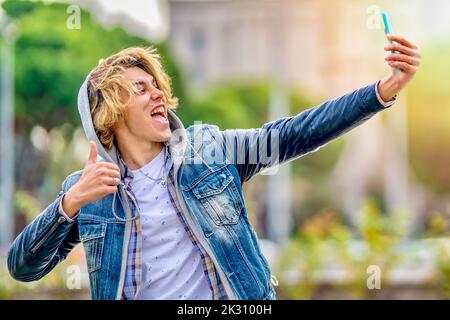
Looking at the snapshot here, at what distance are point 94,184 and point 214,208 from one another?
11.7 inches

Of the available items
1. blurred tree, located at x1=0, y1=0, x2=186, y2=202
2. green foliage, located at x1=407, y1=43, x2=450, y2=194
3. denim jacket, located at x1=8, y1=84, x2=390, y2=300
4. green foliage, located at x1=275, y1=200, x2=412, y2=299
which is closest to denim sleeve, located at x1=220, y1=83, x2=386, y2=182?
denim jacket, located at x1=8, y1=84, x2=390, y2=300

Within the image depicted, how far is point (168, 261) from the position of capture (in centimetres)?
218

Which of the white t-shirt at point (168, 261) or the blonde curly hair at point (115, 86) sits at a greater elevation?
the blonde curly hair at point (115, 86)

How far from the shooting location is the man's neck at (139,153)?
2.32 metres

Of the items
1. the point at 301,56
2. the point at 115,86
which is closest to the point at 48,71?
the point at 301,56

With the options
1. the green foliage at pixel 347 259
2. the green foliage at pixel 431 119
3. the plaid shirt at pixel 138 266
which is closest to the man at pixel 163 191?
the plaid shirt at pixel 138 266

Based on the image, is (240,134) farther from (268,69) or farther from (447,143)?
(268,69)

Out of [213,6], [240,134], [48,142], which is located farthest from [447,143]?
[240,134]

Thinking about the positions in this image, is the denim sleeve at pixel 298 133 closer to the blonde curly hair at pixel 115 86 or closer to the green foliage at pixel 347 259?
the blonde curly hair at pixel 115 86

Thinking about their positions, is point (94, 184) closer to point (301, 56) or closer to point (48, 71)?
point (48, 71)

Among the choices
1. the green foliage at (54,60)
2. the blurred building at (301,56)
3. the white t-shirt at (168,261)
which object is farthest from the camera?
the blurred building at (301,56)

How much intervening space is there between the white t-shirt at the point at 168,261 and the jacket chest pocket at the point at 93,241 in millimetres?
95

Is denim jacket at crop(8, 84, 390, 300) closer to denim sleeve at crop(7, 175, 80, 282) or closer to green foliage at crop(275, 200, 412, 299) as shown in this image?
denim sleeve at crop(7, 175, 80, 282)
